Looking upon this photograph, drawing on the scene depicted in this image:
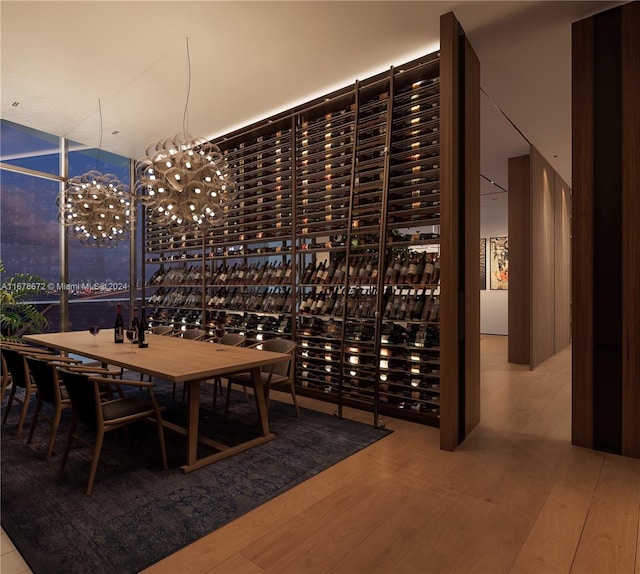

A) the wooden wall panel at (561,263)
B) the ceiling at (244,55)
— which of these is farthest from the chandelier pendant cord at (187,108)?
the wooden wall panel at (561,263)

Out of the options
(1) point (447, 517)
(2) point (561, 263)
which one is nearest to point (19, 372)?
(1) point (447, 517)

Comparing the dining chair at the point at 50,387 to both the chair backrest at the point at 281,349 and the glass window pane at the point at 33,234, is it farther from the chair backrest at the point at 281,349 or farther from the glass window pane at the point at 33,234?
the glass window pane at the point at 33,234

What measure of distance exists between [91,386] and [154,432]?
130 centimetres

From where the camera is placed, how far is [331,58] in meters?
4.31

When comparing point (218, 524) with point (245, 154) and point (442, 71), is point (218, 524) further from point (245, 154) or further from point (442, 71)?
point (245, 154)

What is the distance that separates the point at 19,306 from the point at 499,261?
11.0 meters

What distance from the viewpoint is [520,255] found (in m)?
7.00

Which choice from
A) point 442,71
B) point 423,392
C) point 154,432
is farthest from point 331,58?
point 154,432

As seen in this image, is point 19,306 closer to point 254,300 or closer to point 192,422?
point 254,300

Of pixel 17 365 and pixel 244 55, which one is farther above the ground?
pixel 244 55

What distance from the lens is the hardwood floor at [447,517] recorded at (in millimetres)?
2047

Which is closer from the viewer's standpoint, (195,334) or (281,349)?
(281,349)

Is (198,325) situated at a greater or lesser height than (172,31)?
lesser

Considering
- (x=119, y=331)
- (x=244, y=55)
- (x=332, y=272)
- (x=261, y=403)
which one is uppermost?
(x=244, y=55)
